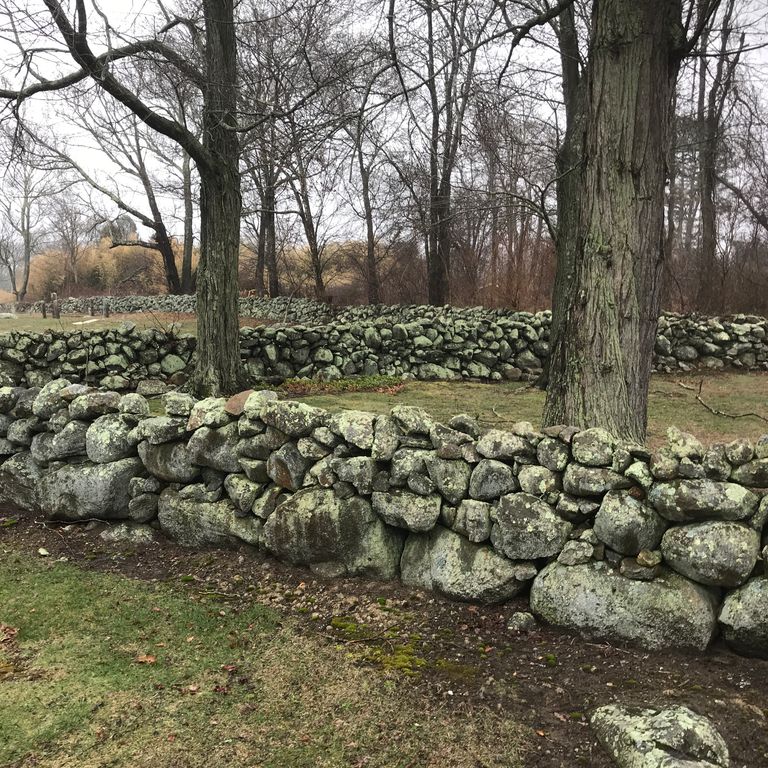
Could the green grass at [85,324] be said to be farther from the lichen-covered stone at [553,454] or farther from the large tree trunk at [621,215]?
the lichen-covered stone at [553,454]

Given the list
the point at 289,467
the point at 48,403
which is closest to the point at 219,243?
the point at 48,403

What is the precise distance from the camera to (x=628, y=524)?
3080 mm

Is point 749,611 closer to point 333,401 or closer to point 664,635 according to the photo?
point 664,635

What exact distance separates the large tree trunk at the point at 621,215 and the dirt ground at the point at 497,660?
204cm

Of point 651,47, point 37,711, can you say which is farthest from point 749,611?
point 651,47

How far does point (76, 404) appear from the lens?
4.80 metres

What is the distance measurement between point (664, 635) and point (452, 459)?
1.42 meters

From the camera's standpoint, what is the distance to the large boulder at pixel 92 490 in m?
4.60

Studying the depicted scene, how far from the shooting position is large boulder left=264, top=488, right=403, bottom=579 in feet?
12.5

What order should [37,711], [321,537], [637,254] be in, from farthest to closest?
1. [637,254]
2. [321,537]
3. [37,711]

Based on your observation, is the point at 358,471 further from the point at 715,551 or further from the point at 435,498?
the point at 715,551

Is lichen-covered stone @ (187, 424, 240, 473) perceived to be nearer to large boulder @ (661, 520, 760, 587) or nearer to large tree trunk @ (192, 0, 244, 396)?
large boulder @ (661, 520, 760, 587)

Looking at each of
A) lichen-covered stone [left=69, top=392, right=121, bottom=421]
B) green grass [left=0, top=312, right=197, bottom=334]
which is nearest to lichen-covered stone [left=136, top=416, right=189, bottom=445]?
lichen-covered stone [left=69, top=392, right=121, bottom=421]

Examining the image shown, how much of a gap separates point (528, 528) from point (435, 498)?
588 millimetres
